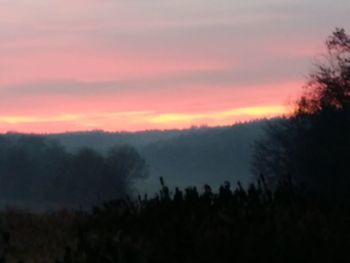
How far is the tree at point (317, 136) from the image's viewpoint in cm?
5431

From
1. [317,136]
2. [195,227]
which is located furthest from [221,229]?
[317,136]

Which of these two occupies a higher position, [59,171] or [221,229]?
[59,171]

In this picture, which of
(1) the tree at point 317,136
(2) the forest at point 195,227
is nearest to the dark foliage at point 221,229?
(2) the forest at point 195,227

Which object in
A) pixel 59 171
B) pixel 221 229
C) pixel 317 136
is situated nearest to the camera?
pixel 221 229

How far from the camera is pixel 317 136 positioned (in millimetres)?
57219

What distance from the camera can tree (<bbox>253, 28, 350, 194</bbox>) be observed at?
5431 centimetres

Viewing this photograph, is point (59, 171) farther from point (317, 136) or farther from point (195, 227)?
point (195, 227)

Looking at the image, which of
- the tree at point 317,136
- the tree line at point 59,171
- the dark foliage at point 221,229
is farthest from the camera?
the tree line at point 59,171

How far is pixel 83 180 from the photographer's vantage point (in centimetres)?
9400

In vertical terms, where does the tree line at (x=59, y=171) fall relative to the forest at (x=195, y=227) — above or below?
above

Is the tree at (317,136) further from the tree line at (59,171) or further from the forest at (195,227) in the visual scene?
the forest at (195,227)

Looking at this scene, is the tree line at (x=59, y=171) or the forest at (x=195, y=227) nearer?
the forest at (x=195, y=227)

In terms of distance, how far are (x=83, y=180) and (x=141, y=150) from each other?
15.9 metres

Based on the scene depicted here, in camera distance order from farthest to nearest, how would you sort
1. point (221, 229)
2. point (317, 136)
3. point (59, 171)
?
1. point (59, 171)
2. point (317, 136)
3. point (221, 229)
